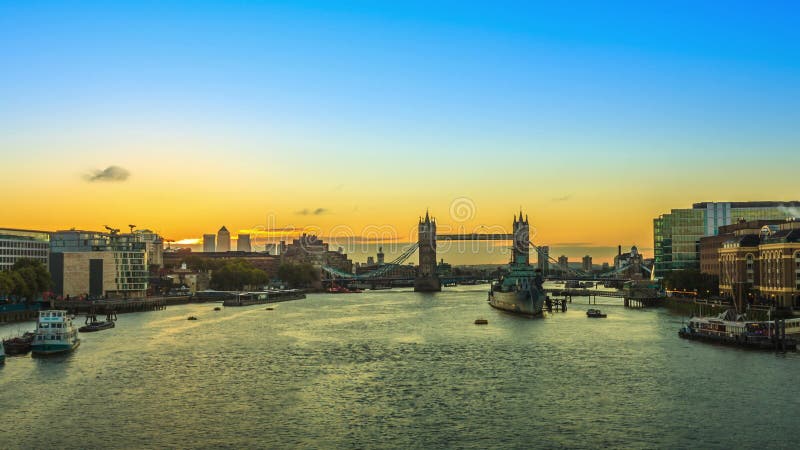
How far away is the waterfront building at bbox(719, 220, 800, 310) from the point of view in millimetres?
81000

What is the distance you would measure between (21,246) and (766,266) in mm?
122302

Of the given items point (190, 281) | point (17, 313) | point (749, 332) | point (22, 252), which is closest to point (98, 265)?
point (22, 252)

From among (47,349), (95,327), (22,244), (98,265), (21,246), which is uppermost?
(22,244)

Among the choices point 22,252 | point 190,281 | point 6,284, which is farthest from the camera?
point 190,281

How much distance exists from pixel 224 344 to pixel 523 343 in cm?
2543

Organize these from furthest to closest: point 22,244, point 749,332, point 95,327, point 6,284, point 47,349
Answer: point 22,244 → point 6,284 → point 95,327 → point 749,332 → point 47,349

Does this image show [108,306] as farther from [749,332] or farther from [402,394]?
[749,332]

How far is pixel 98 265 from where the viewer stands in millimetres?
124750

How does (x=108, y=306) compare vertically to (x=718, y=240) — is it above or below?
below

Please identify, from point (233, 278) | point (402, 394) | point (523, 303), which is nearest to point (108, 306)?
point (523, 303)

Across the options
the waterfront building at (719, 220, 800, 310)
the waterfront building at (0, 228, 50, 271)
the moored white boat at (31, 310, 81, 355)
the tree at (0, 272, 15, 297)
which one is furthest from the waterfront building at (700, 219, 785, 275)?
the waterfront building at (0, 228, 50, 271)

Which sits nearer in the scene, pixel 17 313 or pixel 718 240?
pixel 17 313

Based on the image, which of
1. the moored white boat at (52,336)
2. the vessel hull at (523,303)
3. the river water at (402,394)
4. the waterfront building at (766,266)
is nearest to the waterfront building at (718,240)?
the waterfront building at (766,266)

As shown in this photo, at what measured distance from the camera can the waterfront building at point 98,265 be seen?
122 m
